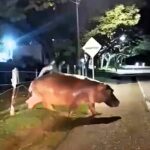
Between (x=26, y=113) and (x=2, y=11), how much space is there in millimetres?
13166

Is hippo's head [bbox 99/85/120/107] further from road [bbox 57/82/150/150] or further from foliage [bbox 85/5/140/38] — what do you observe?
foliage [bbox 85/5/140/38]

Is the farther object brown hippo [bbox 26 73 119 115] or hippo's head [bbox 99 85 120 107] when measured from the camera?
hippo's head [bbox 99 85 120 107]

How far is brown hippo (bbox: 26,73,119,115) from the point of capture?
14102mm

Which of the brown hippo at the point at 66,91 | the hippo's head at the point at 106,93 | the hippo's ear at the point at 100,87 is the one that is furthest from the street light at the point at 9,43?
the hippo's ear at the point at 100,87

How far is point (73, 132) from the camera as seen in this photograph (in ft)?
41.3

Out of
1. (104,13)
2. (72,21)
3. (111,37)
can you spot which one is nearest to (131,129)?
(72,21)

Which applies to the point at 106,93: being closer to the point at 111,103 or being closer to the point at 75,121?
the point at 111,103

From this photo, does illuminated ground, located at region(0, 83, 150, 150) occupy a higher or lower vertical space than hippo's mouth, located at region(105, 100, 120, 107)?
lower

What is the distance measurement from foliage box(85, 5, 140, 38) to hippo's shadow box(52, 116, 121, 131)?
112ft

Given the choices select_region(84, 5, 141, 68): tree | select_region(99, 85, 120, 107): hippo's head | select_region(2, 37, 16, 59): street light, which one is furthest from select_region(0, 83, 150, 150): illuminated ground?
select_region(84, 5, 141, 68): tree

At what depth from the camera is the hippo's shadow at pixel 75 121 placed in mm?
13309

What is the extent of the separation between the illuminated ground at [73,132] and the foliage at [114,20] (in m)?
34.7

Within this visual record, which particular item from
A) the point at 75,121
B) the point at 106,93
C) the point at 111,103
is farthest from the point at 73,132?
the point at 111,103

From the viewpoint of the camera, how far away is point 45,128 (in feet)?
42.0
